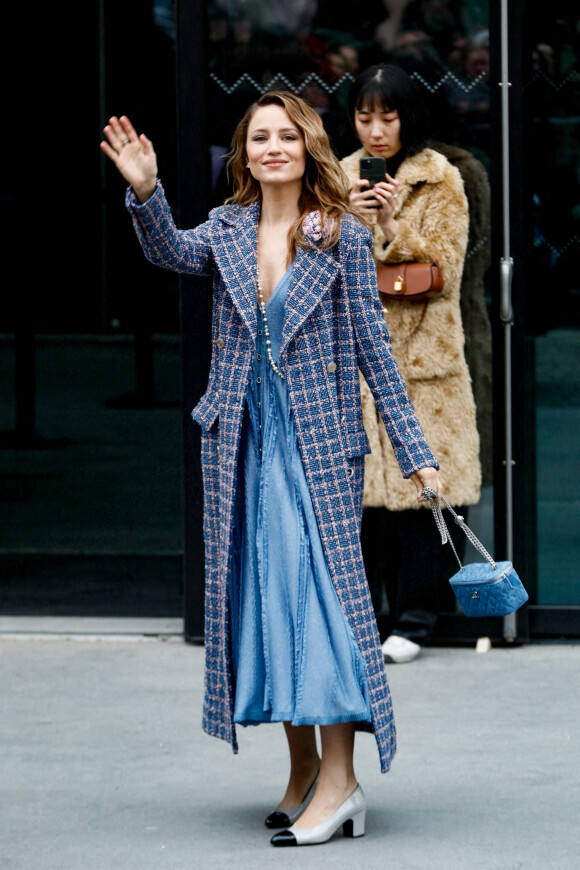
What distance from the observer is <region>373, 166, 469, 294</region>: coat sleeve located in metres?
6.11

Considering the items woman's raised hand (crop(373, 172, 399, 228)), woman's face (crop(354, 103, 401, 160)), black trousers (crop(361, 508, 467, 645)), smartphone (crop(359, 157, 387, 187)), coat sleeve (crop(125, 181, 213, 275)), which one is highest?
woman's face (crop(354, 103, 401, 160))

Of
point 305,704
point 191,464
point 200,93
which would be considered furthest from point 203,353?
point 305,704

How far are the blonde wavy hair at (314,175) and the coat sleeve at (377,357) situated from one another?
0.08 metres

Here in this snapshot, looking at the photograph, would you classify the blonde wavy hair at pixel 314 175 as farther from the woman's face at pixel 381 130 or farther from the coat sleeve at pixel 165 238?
the woman's face at pixel 381 130

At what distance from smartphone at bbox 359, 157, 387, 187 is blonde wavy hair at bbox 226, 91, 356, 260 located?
3.54 feet

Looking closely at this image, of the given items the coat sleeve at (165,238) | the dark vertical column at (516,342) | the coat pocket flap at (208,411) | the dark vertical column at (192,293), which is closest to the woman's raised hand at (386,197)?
the dark vertical column at (516,342)

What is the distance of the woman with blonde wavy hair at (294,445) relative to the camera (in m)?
4.39

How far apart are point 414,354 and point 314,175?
175 cm

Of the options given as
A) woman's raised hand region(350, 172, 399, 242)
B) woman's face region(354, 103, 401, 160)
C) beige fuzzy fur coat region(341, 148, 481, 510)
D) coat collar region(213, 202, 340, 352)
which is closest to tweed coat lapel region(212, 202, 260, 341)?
coat collar region(213, 202, 340, 352)

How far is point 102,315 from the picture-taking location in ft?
22.8

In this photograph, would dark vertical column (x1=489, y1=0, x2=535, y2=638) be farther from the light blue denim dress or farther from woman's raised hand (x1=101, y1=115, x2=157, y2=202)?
woman's raised hand (x1=101, y1=115, x2=157, y2=202)

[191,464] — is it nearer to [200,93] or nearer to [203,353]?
[203,353]

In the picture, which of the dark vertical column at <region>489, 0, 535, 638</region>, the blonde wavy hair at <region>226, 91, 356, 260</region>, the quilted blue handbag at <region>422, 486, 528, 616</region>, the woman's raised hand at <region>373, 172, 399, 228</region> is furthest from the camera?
the dark vertical column at <region>489, 0, 535, 638</region>

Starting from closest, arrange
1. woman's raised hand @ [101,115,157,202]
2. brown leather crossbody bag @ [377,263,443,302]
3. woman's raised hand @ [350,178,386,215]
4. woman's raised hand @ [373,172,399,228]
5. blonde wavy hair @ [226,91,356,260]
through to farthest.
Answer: woman's raised hand @ [101,115,157,202], blonde wavy hair @ [226,91,356,260], woman's raised hand @ [373,172,399,228], woman's raised hand @ [350,178,386,215], brown leather crossbody bag @ [377,263,443,302]
